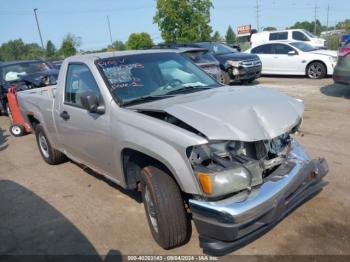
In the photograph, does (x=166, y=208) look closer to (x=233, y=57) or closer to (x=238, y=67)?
(x=238, y=67)

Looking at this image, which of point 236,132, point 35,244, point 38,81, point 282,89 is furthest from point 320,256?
point 282,89

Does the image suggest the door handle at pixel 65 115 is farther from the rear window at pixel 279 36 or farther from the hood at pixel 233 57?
the rear window at pixel 279 36

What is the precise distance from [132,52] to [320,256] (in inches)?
125

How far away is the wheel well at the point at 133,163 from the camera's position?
368 cm

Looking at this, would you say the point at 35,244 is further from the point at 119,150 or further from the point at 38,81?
the point at 38,81

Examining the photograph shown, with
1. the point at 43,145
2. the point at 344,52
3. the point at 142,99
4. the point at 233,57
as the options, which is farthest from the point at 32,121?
the point at 233,57

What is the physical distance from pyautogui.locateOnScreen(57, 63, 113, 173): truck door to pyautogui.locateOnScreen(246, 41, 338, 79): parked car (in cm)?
1105

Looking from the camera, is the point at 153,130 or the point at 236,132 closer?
the point at 236,132

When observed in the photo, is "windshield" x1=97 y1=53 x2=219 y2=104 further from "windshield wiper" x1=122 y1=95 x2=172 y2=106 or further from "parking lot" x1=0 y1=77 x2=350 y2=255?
"parking lot" x1=0 y1=77 x2=350 y2=255

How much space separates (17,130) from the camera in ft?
28.7

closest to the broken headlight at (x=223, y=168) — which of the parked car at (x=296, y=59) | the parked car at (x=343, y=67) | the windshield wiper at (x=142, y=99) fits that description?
the windshield wiper at (x=142, y=99)

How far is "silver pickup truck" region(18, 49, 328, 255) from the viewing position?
294cm

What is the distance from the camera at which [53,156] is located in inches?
242

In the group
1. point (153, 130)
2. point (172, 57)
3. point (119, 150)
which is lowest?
point (119, 150)
